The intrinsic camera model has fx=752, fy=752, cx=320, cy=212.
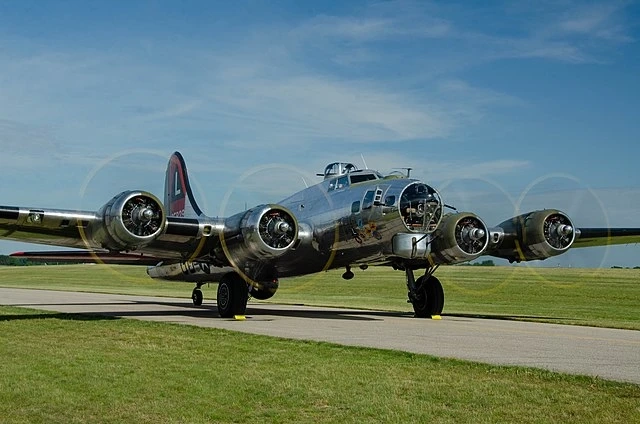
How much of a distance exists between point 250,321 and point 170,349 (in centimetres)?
812

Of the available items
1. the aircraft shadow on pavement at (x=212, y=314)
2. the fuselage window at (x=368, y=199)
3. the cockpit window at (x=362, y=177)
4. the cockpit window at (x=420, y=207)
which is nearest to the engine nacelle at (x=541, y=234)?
the aircraft shadow on pavement at (x=212, y=314)

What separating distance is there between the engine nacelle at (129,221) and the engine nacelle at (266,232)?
8.06ft

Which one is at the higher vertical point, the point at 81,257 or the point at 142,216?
the point at 142,216

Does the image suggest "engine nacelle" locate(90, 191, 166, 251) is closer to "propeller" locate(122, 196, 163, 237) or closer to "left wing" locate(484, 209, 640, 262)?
"propeller" locate(122, 196, 163, 237)

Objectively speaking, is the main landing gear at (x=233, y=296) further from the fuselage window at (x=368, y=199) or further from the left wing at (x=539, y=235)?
the left wing at (x=539, y=235)

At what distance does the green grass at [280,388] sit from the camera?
842cm

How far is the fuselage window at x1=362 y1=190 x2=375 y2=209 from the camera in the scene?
2174cm

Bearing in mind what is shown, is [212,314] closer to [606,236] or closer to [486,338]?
[486,338]

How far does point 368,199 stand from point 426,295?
15.5 ft

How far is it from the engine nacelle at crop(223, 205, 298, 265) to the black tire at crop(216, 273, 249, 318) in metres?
1.75

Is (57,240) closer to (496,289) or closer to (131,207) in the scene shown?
(131,207)

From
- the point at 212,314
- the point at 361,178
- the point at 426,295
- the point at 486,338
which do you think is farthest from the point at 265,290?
the point at 486,338

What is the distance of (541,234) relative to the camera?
23.9m

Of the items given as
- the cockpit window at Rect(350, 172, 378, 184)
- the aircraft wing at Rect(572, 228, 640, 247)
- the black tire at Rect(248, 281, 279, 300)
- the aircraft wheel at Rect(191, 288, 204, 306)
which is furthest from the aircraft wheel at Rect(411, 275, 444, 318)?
the aircraft wheel at Rect(191, 288, 204, 306)
